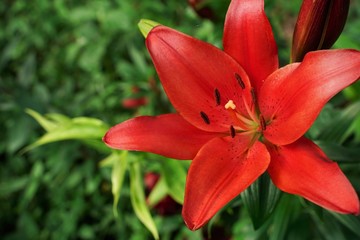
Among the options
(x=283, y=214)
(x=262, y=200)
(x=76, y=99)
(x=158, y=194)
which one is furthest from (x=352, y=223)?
(x=76, y=99)

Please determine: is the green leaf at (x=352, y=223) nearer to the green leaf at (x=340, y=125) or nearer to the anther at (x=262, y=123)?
the green leaf at (x=340, y=125)

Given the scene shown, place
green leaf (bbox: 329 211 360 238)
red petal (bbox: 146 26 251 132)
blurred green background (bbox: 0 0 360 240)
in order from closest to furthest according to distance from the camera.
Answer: red petal (bbox: 146 26 251 132), green leaf (bbox: 329 211 360 238), blurred green background (bbox: 0 0 360 240)

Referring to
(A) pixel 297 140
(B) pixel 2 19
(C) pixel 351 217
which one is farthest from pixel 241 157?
(B) pixel 2 19

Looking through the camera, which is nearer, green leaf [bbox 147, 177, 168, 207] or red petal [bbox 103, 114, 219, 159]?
red petal [bbox 103, 114, 219, 159]

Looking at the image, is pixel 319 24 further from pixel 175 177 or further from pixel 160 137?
pixel 175 177

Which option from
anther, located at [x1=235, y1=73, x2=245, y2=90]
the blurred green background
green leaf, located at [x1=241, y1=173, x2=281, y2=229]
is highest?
anther, located at [x1=235, y1=73, x2=245, y2=90]

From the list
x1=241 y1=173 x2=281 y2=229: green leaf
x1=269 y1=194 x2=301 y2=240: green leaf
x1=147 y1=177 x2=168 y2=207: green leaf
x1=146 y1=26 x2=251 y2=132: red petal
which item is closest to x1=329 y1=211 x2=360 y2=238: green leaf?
x1=269 y1=194 x2=301 y2=240: green leaf

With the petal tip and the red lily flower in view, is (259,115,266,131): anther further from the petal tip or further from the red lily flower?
the petal tip
